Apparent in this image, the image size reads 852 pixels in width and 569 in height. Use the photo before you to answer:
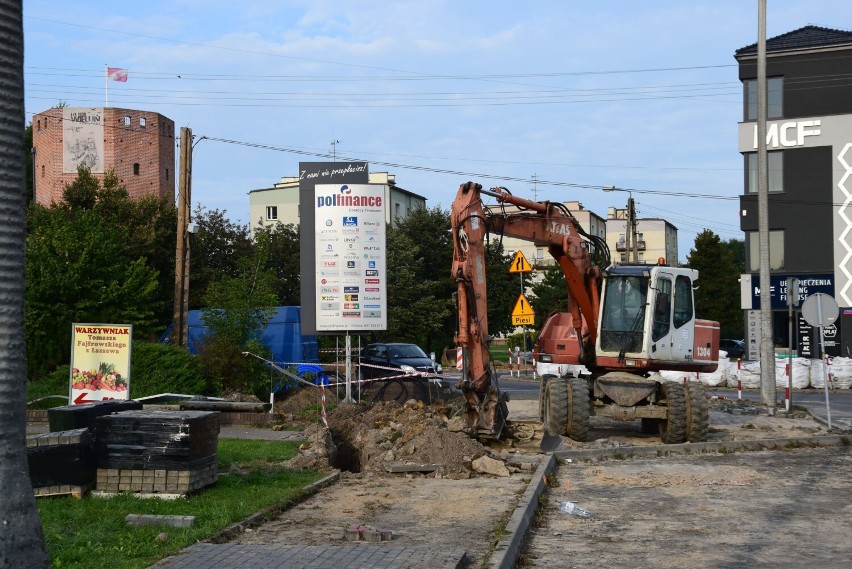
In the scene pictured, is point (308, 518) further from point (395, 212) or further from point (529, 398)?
point (395, 212)

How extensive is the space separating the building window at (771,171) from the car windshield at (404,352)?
925 inches

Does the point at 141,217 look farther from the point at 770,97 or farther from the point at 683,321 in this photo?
the point at 683,321

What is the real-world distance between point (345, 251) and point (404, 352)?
23.8ft

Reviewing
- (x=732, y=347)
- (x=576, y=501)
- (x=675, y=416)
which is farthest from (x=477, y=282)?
(x=732, y=347)

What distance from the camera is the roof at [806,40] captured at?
47.2 m

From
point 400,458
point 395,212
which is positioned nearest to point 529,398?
point 400,458

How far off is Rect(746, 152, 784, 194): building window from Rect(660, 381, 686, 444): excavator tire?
31.7 metres

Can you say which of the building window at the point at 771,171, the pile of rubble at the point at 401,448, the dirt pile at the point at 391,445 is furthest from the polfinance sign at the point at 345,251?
the building window at the point at 771,171

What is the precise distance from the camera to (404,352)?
30.7 meters

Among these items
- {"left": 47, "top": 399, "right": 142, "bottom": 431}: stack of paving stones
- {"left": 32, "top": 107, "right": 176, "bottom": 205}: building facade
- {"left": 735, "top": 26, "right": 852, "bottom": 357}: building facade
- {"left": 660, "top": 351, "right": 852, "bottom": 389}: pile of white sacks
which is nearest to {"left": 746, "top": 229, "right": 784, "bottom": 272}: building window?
{"left": 735, "top": 26, "right": 852, "bottom": 357}: building facade

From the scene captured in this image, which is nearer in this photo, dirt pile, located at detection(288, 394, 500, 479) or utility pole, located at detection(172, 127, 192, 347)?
dirt pile, located at detection(288, 394, 500, 479)

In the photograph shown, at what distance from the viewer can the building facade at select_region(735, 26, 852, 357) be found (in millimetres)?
46688

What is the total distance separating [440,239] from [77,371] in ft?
149

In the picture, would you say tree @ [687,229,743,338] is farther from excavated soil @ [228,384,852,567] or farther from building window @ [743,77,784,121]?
excavated soil @ [228,384,852,567]
